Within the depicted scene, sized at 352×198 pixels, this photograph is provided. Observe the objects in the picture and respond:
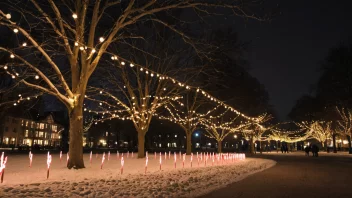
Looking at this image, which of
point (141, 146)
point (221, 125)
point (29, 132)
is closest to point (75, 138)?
point (141, 146)

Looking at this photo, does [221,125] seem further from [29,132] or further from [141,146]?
[29,132]

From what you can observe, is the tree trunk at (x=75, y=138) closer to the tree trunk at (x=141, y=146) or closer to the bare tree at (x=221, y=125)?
the tree trunk at (x=141, y=146)

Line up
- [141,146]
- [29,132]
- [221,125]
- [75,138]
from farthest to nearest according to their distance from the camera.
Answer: [29,132]
[221,125]
[141,146]
[75,138]

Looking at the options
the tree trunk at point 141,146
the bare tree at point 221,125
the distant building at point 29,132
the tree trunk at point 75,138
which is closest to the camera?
the tree trunk at point 75,138

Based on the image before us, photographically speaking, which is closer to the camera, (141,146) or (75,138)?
(75,138)

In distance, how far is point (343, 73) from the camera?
126ft

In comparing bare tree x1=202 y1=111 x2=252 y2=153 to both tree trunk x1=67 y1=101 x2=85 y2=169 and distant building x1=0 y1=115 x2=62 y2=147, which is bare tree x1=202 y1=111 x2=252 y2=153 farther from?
distant building x1=0 y1=115 x2=62 y2=147

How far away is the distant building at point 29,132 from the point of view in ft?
218

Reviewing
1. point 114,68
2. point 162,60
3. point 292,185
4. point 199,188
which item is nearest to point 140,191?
point 199,188

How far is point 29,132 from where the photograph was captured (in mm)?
73812

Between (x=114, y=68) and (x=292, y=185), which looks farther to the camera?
(x=114, y=68)

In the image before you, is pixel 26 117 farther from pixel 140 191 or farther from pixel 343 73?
pixel 140 191

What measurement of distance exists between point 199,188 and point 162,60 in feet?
57.4

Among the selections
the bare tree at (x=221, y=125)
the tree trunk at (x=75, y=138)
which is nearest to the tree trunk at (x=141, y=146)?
the tree trunk at (x=75, y=138)
